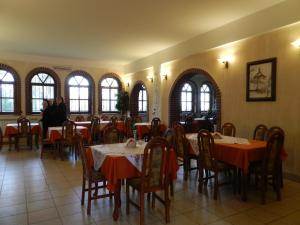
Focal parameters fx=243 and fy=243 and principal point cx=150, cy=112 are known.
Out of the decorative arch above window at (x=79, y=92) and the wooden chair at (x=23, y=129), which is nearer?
the wooden chair at (x=23, y=129)

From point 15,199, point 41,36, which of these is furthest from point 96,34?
point 15,199

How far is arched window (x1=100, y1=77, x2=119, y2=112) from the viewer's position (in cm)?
1102

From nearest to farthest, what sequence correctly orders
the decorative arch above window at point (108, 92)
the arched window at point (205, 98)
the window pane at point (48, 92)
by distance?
1. the window pane at point (48, 92)
2. the decorative arch above window at point (108, 92)
3. the arched window at point (205, 98)

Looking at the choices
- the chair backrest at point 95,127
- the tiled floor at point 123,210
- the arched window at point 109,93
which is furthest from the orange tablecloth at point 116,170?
the arched window at point 109,93

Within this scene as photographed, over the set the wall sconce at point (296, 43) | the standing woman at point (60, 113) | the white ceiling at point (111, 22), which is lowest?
the standing woman at point (60, 113)

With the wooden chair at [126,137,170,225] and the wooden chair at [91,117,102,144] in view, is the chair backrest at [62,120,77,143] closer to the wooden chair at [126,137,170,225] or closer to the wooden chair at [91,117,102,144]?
the wooden chair at [91,117,102,144]

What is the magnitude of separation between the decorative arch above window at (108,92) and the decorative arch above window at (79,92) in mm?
438

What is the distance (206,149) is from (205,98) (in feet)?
31.5

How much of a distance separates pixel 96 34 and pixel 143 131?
3252mm

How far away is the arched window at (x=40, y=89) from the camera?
9.54m

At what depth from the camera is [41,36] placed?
22.4ft

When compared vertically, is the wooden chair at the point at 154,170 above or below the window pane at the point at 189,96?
below

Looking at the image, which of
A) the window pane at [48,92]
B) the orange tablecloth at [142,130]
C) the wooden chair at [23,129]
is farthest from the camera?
the window pane at [48,92]

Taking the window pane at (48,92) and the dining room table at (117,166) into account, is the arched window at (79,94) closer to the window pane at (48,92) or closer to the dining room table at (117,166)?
the window pane at (48,92)
